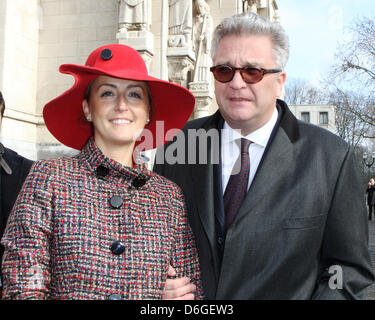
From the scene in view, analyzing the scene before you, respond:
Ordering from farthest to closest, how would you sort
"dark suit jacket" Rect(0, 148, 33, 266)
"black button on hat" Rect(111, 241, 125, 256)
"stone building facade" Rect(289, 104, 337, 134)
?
"stone building facade" Rect(289, 104, 337, 134) → "dark suit jacket" Rect(0, 148, 33, 266) → "black button on hat" Rect(111, 241, 125, 256)

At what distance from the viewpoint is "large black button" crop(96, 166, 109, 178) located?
215 cm

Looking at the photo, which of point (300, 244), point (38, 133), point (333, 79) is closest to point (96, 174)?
point (300, 244)

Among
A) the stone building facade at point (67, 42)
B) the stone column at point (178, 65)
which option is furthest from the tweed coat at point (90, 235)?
the stone column at point (178, 65)

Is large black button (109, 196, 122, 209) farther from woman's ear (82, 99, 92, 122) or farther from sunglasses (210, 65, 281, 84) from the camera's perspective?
sunglasses (210, 65, 281, 84)

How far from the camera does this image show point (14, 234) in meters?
1.86

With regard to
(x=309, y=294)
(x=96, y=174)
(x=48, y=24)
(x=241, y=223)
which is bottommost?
(x=309, y=294)

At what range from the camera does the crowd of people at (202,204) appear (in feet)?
6.36

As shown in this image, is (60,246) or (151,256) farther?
(151,256)

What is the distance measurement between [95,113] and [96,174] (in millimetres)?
312

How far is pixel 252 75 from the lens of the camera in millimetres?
2314

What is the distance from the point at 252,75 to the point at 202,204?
0.68m

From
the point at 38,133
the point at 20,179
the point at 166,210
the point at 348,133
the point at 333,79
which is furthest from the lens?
the point at 348,133

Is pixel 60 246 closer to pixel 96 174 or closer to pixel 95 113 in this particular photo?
pixel 96 174

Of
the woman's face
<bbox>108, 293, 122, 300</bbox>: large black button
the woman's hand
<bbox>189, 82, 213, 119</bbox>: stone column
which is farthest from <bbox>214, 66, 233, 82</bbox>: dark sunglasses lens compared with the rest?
<bbox>189, 82, 213, 119</bbox>: stone column
